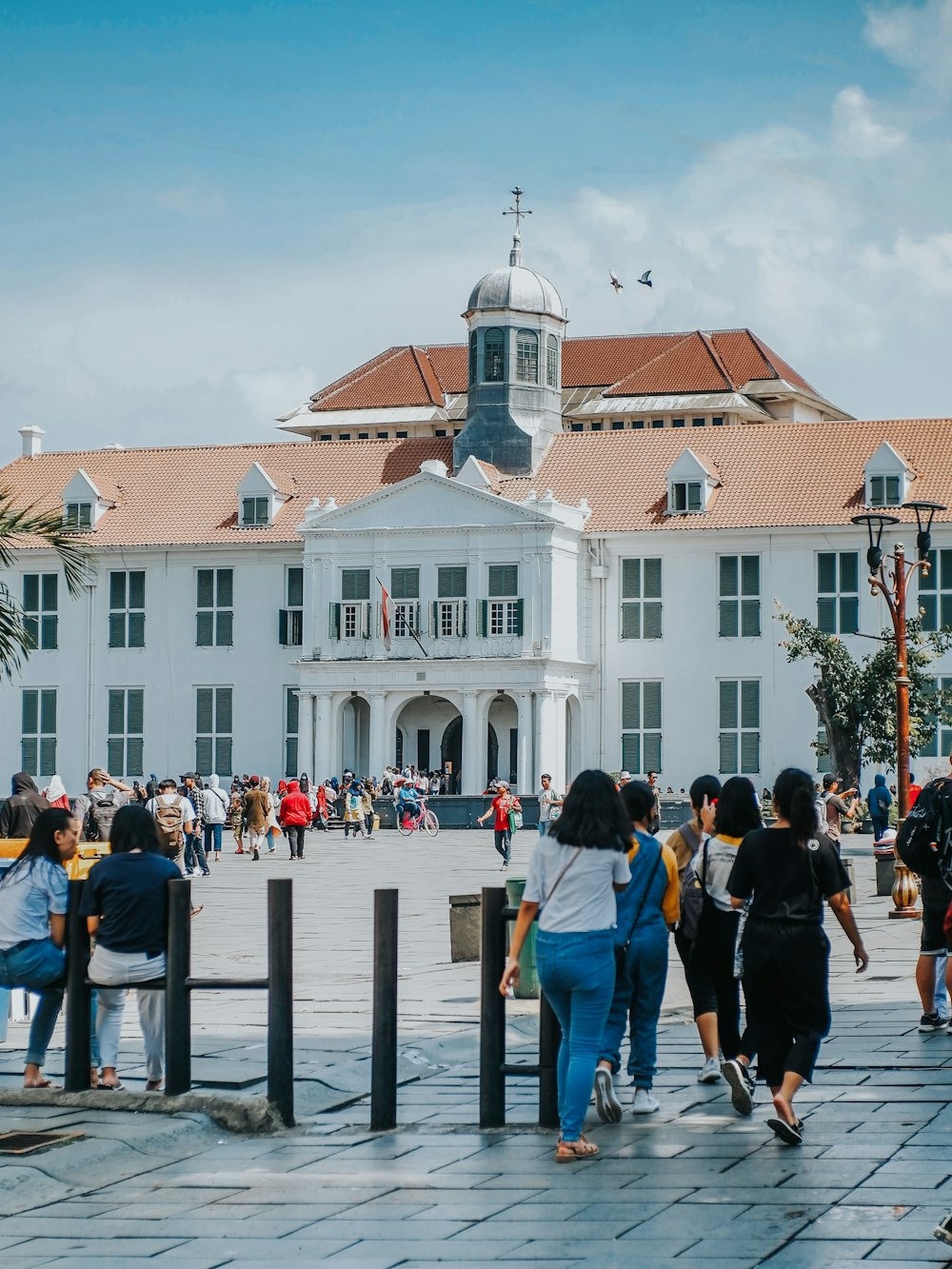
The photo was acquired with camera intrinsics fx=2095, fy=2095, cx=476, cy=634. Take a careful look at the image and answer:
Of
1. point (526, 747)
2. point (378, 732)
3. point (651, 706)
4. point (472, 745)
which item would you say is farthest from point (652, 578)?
point (378, 732)

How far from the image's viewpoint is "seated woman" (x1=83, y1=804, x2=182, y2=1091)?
9875mm

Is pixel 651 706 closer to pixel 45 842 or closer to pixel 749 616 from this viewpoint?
pixel 749 616

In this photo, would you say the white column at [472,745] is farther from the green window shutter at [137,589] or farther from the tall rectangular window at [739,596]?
the green window shutter at [137,589]

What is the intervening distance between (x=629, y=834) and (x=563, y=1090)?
3.61 feet

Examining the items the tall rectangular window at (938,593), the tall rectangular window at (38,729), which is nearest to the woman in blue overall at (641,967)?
the tall rectangular window at (938,593)

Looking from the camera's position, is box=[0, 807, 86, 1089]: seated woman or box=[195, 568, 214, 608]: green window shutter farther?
box=[195, 568, 214, 608]: green window shutter

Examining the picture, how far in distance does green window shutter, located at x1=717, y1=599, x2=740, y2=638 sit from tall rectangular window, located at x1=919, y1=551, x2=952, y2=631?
5.14 meters

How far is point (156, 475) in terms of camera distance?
67875mm

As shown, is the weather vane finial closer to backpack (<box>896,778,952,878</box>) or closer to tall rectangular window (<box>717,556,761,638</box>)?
tall rectangular window (<box>717,556,761,638</box>)

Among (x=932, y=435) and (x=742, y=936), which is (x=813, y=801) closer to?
(x=742, y=936)

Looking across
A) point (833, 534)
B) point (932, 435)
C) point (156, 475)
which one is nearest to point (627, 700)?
Answer: point (833, 534)

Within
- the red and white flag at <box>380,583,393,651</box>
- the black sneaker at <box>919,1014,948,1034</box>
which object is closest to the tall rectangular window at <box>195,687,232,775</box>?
the red and white flag at <box>380,583,393,651</box>

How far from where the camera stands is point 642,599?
59875mm

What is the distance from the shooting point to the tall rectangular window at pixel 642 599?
59.7 meters
